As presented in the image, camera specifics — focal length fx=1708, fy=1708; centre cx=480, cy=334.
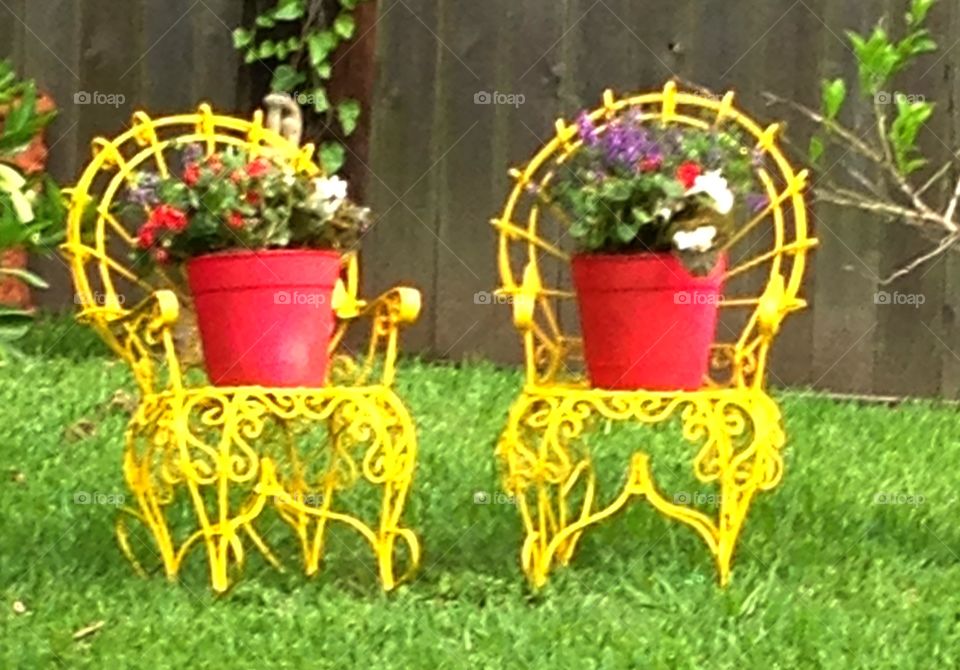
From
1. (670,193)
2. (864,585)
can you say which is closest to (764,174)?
(670,193)

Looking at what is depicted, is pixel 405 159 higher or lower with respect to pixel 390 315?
higher

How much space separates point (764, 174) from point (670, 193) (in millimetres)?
375

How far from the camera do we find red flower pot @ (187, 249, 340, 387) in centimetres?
311

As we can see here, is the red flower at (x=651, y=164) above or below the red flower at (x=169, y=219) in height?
above

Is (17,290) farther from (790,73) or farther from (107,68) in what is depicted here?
(790,73)

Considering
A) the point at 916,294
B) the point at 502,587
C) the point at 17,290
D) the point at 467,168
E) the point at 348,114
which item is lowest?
the point at 502,587

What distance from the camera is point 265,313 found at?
311cm

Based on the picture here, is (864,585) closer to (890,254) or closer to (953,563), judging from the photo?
(953,563)

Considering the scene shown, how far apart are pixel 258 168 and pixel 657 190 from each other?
0.74 metres

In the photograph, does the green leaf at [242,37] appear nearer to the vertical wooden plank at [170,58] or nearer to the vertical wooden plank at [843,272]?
the vertical wooden plank at [170,58]

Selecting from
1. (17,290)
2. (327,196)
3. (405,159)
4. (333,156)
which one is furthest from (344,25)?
(327,196)

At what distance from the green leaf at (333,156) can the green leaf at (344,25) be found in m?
0.32

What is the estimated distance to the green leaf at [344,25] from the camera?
4.99m

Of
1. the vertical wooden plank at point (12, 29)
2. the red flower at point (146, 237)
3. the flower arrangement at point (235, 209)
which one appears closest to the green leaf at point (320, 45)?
the vertical wooden plank at point (12, 29)
